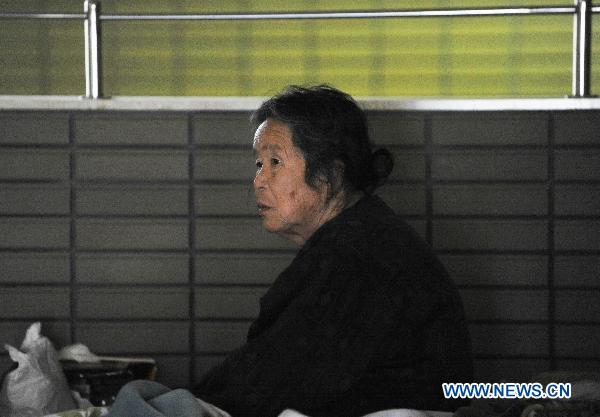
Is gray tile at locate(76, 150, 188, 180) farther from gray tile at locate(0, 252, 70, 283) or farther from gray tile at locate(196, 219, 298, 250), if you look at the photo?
gray tile at locate(0, 252, 70, 283)

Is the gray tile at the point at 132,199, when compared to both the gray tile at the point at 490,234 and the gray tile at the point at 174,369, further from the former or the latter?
the gray tile at the point at 490,234

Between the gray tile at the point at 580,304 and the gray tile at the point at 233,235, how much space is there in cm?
103

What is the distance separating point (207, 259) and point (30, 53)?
2806 mm

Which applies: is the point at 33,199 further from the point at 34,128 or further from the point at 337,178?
the point at 337,178

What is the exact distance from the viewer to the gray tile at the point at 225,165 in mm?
3537

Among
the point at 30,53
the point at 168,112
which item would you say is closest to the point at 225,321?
the point at 168,112

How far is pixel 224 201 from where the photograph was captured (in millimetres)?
3549

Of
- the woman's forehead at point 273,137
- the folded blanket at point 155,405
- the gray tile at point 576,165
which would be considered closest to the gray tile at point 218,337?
the gray tile at point 576,165

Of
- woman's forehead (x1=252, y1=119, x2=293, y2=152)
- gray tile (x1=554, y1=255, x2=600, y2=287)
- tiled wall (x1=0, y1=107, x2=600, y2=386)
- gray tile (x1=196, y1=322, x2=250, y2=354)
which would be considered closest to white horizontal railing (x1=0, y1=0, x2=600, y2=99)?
tiled wall (x1=0, y1=107, x2=600, y2=386)

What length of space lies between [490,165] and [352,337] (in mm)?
1954

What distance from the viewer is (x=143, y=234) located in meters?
3.57

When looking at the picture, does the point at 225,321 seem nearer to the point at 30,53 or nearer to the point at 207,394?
the point at 207,394

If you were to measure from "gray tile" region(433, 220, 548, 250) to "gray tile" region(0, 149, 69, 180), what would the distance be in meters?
1.45

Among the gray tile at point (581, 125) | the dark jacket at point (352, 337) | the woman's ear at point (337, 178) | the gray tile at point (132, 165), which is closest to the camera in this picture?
the dark jacket at point (352, 337)
